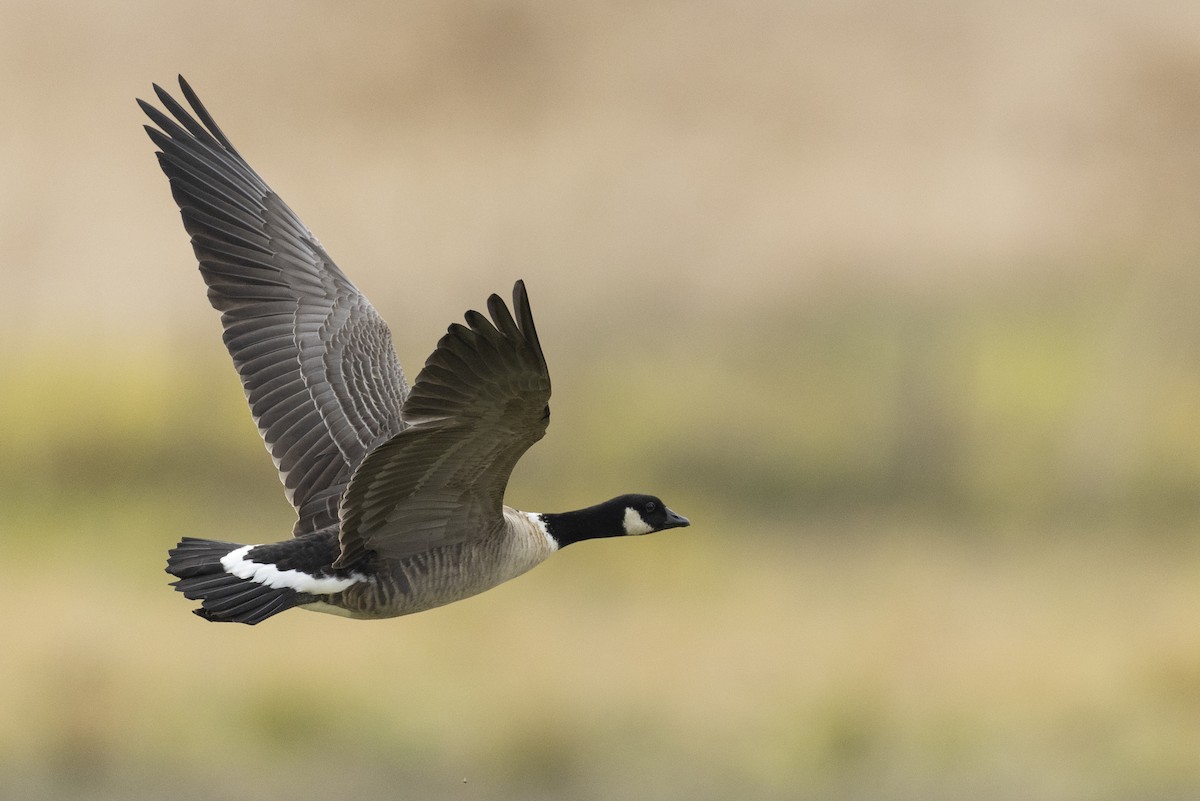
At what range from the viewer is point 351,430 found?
5.47 meters

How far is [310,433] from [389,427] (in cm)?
26

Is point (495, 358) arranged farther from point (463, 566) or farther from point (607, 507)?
point (607, 507)

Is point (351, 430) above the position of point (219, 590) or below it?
above

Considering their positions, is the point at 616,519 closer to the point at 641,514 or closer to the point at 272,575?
the point at 641,514

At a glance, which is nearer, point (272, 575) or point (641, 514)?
point (272, 575)

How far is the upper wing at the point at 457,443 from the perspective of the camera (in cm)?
409

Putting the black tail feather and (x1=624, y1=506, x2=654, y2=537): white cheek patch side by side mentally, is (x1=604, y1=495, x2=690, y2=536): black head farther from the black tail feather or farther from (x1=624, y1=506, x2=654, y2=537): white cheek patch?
the black tail feather

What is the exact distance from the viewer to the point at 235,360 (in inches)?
220

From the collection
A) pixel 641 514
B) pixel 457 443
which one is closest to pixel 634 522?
pixel 641 514

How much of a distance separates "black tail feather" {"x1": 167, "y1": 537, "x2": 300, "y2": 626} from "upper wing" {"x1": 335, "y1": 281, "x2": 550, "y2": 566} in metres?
0.31

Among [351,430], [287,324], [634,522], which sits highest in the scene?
[287,324]

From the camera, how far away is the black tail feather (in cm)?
461

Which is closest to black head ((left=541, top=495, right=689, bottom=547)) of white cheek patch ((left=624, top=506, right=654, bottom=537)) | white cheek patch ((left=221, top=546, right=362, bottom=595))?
white cheek patch ((left=624, top=506, right=654, bottom=537))

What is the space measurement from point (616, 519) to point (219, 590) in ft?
4.91
